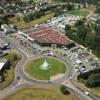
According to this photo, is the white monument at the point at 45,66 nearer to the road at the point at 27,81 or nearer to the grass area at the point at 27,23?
the road at the point at 27,81

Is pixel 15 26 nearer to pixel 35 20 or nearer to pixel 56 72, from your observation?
pixel 35 20

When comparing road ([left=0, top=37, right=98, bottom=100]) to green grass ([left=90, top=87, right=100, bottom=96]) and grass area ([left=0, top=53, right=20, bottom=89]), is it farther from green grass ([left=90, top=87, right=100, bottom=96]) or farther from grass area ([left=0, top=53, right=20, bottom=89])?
green grass ([left=90, top=87, right=100, bottom=96])

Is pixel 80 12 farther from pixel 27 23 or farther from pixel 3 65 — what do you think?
pixel 3 65

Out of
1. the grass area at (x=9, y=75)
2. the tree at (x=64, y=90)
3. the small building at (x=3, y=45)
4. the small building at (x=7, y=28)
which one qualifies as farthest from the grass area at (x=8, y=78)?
the small building at (x=7, y=28)

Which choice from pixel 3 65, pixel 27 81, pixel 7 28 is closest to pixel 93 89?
pixel 27 81

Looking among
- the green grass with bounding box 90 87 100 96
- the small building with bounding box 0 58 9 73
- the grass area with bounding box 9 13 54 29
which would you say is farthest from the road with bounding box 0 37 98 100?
the grass area with bounding box 9 13 54 29

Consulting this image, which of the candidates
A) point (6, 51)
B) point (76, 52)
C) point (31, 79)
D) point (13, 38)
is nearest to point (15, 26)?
point (13, 38)
